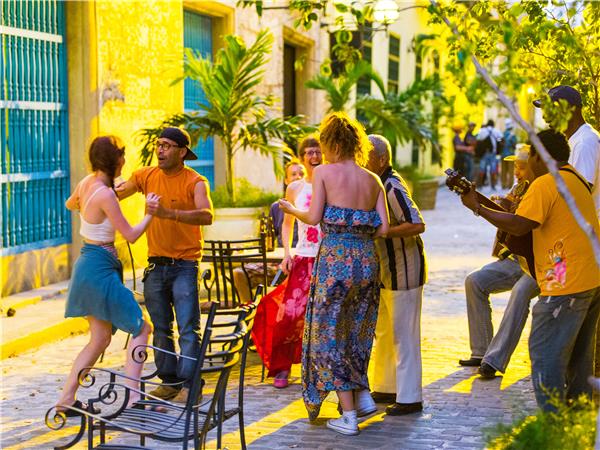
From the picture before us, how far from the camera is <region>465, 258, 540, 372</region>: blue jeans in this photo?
8445 millimetres

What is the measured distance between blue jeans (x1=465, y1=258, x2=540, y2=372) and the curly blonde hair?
1.99 m

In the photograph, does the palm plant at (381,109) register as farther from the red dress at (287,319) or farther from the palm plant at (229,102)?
the red dress at (287,319)

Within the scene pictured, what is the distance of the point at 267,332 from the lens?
8.30 metres

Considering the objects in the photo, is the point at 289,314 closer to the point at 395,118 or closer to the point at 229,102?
the point at 229,102

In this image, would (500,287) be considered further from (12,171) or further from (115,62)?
(115,62)

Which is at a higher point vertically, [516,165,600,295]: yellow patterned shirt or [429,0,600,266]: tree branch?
[429,0,600,266]: tree branch

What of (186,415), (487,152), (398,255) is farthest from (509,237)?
(487,152)

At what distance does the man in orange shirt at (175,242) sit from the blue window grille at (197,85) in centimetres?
847

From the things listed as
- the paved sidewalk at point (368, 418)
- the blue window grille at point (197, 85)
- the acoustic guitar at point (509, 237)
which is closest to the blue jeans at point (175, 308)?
the paved sidewalk at point (368, 418)

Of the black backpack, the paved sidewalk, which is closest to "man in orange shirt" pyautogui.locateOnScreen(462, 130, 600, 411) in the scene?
the paved sidewalk

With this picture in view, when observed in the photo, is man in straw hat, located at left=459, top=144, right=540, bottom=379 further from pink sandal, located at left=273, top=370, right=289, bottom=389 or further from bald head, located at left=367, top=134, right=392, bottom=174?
pink sandal, located at left=273, top=370, right=289, bottom=389

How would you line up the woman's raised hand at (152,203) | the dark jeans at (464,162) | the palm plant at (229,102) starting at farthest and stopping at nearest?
the dark jeans at (464,162), the palm plant at (229,102), the woman's raised hand at (152,203)

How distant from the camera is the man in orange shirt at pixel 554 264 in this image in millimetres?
6074

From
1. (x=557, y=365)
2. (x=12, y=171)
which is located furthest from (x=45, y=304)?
(x=557, y=365)
